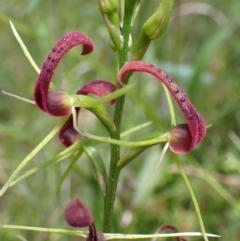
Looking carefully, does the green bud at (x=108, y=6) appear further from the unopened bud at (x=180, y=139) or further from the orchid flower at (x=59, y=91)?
the unopened bud at (x=180, y=139)

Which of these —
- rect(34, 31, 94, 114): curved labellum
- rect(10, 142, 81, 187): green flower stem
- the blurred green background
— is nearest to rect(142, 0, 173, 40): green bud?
rect(34, 31, 94, 114): curved labellum

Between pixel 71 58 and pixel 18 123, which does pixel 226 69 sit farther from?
pixel 18 123

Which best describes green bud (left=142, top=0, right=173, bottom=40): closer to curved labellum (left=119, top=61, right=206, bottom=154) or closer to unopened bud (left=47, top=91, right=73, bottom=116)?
curved labellum (left=119, top=61, right=206, bottom=154)

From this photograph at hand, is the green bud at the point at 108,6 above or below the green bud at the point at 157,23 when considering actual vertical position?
above

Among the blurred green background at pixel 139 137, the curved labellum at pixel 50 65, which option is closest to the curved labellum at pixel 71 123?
the curved labellum at pixel 50 65

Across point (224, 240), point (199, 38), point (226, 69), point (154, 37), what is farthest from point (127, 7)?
point (199, 38)

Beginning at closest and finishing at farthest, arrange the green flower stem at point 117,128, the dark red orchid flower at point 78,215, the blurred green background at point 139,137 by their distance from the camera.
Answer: the green flower stem at point 117,128 → the dark red orchid flower at point 78,215 → the blurred green background at point 139,137
